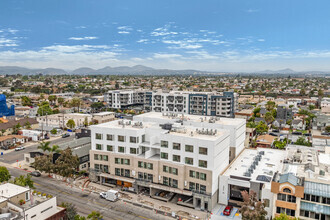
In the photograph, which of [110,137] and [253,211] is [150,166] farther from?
[253,211]

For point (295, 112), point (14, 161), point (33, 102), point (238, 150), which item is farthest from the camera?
point (33, 102)

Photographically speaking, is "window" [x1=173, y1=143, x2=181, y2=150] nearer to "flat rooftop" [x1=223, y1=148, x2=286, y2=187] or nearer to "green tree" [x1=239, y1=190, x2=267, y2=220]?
"flat rooftop" [x1=223, y1=148, x2=286, y2=187]

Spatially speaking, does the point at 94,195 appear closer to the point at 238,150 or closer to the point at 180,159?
the point at 180,159

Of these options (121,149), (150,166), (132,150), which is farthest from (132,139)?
(150,166)

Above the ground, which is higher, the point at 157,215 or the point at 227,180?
the point at 227,180

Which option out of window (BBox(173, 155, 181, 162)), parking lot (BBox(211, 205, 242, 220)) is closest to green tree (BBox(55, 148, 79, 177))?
window (BBox(173, 155, 181, 162))

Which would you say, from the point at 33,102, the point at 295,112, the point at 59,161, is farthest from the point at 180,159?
the point at 33,102

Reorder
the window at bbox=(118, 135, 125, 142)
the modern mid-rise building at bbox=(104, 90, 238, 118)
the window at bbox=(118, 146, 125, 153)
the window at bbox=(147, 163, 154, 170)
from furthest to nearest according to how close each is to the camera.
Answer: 1. the modern mid-rise building at bbox=(104, 90, 238, 118)
2. the window at bbox=(118, 146, 125, 153)
3. the window at bbox=(118, 135, 125, 142)
4. the window at bbox=(147, 163, 154, 170)
